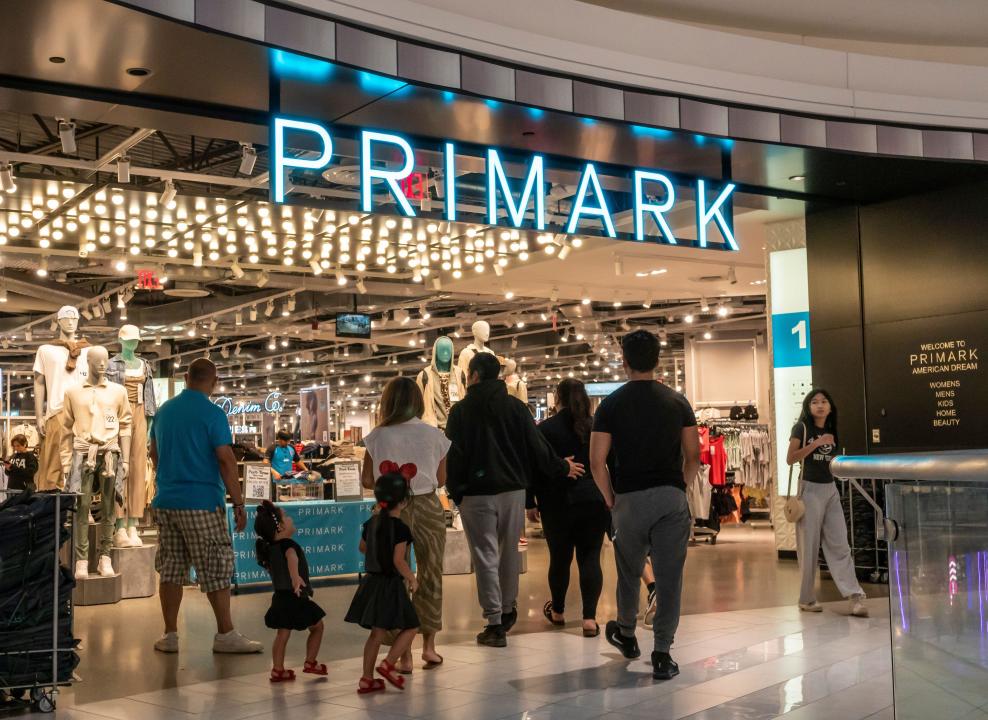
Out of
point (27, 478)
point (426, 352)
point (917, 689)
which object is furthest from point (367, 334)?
point (917, 689)

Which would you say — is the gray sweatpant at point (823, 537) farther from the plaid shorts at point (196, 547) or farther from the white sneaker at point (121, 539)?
the white sneaker at point (121, 539)

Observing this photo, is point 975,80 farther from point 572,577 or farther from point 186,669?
point 186,669

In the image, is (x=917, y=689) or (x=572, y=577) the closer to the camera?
(x=917, y=689)

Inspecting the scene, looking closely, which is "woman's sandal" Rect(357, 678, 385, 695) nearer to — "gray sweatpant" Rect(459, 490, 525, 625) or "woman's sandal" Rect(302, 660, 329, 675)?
"woman's sandal" Rect(302, 660, 329, 675)

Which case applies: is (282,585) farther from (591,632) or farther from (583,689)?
(591,632)

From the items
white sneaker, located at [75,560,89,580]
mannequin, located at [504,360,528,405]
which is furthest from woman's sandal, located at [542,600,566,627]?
mannequin, located at [504,360,528,405]

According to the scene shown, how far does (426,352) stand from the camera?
94.4ft

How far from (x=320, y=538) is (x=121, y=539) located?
1515mm

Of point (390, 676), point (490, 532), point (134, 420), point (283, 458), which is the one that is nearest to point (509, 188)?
point (490, 532)

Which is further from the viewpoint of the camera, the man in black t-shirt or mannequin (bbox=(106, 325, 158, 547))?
mannequin (bbox=(106, 325, 158, 547))

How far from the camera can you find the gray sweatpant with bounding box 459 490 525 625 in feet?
19.2

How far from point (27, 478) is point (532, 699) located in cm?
1100

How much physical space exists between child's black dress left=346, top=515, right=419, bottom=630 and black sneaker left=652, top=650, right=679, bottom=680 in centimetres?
111

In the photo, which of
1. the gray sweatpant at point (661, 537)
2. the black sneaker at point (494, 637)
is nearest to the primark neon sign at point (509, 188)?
the gray sweatpant at point (661, 537)
